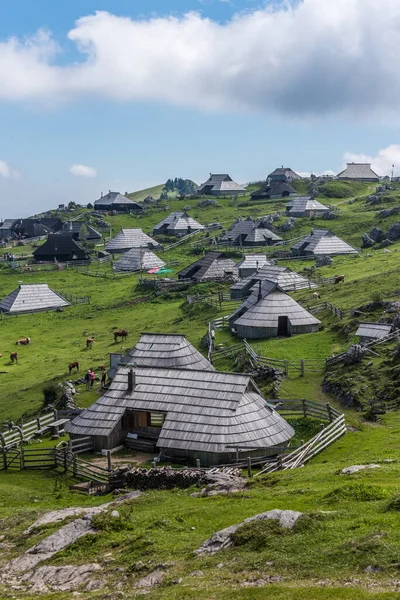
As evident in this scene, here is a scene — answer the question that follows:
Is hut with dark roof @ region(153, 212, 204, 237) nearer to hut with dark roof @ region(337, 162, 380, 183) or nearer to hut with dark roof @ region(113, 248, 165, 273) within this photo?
hut with dark roof @ region(113, 248, 165, 273)

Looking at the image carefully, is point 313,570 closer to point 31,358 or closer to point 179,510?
point 179,510

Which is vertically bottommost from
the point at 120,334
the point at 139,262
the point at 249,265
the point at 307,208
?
the point at 120,334

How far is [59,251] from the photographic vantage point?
11250 cm

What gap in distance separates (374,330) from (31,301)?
4646cm

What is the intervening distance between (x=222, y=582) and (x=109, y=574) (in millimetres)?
3593

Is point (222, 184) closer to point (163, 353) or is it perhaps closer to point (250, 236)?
point (250, 236)

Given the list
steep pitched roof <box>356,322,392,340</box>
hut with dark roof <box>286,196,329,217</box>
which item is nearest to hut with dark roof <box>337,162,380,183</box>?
hut with dark roof <box>286,196,329,217</box>

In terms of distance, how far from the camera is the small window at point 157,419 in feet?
116

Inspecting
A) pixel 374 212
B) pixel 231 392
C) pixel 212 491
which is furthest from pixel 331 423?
pixel 374 212

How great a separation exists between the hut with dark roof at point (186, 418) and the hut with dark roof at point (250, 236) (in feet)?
249

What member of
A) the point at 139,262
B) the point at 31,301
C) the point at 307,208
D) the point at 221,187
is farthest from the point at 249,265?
the point at 221,187

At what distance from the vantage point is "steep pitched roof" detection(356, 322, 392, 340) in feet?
153

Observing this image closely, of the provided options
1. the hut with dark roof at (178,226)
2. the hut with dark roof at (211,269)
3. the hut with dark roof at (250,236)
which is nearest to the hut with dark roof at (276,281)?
the hut with dark roof at (211,269)

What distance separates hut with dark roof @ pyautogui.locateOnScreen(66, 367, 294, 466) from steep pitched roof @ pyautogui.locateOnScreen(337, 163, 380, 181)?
478 feet
